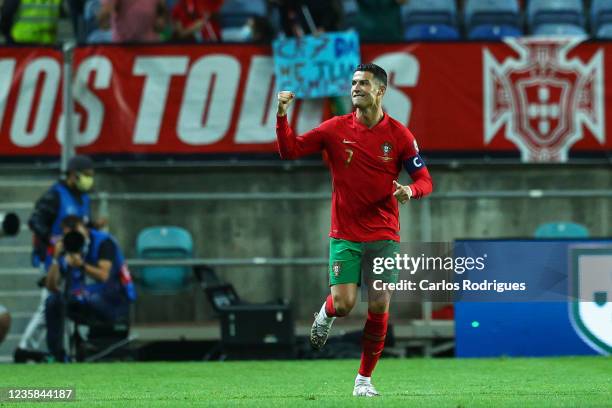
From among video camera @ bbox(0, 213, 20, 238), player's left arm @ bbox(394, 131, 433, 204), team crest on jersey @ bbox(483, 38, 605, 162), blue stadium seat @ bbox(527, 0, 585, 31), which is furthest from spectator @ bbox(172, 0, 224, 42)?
player's left arm @ bbox(394, 131, 433, 204)

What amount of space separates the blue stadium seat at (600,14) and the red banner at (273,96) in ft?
5.90

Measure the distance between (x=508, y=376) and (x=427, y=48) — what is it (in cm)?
535

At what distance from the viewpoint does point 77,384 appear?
10375mm

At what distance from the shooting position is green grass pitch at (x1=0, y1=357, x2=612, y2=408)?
27.0 feet

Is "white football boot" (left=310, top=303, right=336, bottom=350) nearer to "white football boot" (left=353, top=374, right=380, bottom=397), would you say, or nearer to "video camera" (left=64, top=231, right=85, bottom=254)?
"white football boot" (left=353, top=374, right=380, bottom=397)

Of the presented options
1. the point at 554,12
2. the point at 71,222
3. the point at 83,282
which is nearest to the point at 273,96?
the point at 71,222

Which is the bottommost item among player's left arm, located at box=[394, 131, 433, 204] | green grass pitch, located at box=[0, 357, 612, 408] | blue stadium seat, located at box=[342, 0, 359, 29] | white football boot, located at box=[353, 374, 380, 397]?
green grass pitch, located at box=[0, 357, 612, 408]

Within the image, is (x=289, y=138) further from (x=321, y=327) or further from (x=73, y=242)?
(x=73, y=242)

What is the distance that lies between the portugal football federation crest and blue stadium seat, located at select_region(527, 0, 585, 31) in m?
4.88

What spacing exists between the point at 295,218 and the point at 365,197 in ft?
22.0

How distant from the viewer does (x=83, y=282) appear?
13648 millimetres

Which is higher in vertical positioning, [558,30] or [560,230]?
[558,30]

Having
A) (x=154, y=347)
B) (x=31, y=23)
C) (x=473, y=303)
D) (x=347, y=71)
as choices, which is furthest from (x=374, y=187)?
(x=31, y=23)

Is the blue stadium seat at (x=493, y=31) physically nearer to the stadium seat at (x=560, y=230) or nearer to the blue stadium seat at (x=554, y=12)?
the blue stadium seat at (x=554, y=12)
